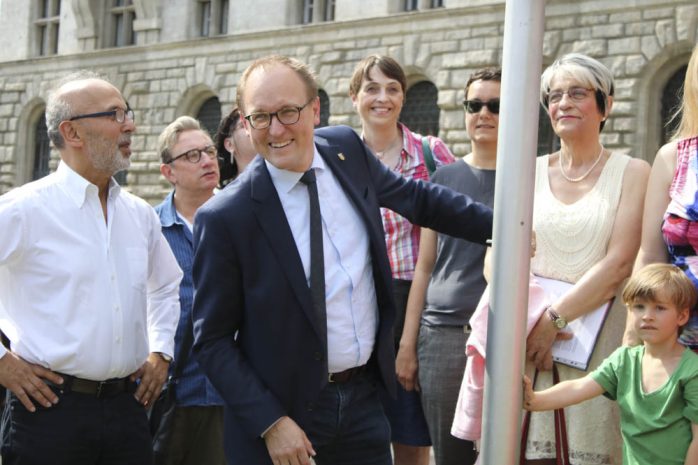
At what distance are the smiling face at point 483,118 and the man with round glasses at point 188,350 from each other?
1.38 meters

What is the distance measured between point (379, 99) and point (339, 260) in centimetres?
199

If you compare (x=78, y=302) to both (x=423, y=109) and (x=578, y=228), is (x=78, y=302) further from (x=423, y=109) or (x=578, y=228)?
(x=423, y=109)

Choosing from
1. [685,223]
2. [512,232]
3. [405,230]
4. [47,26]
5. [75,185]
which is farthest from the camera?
[47,26]

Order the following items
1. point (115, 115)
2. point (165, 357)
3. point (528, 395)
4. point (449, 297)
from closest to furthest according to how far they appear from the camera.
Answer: point (528, 395), point (115, 115), point (165, 357), point (449, 297)

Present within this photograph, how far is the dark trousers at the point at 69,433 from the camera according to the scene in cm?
366

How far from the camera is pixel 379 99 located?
498 centimetres

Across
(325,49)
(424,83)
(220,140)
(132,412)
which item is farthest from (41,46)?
(132,412)

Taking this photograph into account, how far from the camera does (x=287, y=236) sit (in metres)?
3.03

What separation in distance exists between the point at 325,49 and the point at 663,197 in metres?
16.2

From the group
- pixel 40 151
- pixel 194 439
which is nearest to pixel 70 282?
pixel 194 439

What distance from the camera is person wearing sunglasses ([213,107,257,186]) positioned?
5387 mm

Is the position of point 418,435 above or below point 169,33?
below

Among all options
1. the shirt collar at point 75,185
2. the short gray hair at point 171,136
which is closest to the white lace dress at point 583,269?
the shirt collar at point 75,185

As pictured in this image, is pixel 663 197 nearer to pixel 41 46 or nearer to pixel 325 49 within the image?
pixel 325 49
